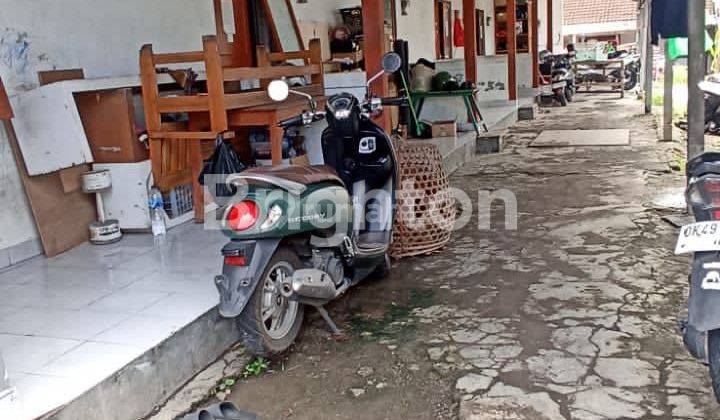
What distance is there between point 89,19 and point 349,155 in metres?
2.04

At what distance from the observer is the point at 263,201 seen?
2863 mm

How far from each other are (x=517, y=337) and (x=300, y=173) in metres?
1.28

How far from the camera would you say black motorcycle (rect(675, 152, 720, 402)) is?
2174mm

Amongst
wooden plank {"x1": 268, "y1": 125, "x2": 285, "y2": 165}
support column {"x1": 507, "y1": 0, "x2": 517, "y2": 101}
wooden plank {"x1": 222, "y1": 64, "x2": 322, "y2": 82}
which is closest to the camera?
wooden plank {"x1": 222, "y1": 64, "x2": 322, "y2": 82}

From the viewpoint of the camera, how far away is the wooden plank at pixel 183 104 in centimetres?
421

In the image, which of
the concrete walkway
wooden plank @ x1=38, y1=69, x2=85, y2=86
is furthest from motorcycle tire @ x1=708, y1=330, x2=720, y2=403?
wooden plank @ x1=38, y1=69, x2=85, y2=86

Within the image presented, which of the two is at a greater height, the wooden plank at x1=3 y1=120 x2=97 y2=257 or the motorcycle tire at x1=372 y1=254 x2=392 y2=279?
the wooden plank at x1=3 y1=120 x2=97 y2=257

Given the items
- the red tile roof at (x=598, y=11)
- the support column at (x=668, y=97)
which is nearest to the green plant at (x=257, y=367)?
the support column at (x=668, y=97)

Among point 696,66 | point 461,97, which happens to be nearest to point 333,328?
point 696,66

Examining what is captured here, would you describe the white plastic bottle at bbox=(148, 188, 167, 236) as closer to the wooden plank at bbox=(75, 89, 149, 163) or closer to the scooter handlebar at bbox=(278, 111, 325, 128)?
the wooden plank at bbox=(75, 89, 149, 163)

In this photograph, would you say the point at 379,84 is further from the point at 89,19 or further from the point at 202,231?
the point at 89,19

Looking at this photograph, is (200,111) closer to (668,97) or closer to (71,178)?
(71,178)

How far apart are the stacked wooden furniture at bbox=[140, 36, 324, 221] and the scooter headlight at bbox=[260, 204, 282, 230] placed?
Answer: 4.87ft

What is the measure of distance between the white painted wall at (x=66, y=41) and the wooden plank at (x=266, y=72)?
74cm
